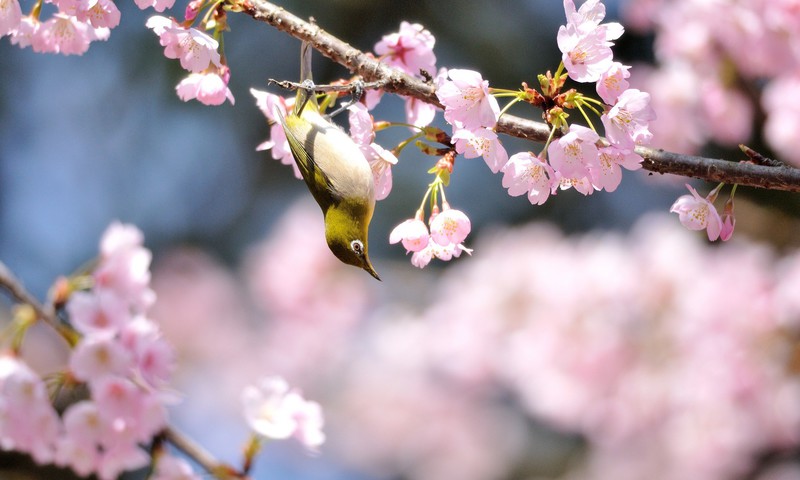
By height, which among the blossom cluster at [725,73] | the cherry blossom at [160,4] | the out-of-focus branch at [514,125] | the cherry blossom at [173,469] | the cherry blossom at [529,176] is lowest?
the cherry blossom at [173,469]

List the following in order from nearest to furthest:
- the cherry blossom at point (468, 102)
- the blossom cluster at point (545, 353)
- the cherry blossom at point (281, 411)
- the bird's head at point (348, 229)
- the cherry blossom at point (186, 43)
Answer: the cherry blossom at point (468, 102)
the cherry blossom at point (186, 43)
the bird's head at point (348, 229)
the cherry blossom at point (281, 411)
the blossom cluster at point (545, 353)

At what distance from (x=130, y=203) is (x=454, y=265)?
3167 millimetres

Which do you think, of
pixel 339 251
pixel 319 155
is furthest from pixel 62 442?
pixel 319 155

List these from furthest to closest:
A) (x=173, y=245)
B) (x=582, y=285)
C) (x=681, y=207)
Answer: (x=173, y=245) < (x=582, y=285) < (x=681, y=207)

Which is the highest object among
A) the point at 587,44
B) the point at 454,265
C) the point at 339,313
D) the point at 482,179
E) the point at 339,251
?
the point at 482,179

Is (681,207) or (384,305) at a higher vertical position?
(384,305)

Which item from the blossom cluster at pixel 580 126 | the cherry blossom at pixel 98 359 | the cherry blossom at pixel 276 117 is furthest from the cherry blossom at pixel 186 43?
the cherry blossom at pixel 98 359

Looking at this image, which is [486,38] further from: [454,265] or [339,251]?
[339,251]

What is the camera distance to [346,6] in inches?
251

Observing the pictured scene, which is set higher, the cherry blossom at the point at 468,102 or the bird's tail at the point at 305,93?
the bird's tail at the point at 305,93

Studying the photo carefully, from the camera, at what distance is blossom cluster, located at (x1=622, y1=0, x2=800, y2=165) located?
4008mm

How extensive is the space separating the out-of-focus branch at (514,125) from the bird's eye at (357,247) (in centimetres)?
46

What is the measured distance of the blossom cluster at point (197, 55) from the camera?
1328 mm

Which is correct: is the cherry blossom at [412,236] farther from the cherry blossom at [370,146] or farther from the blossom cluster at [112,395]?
the blossom cluster at [112,395]
